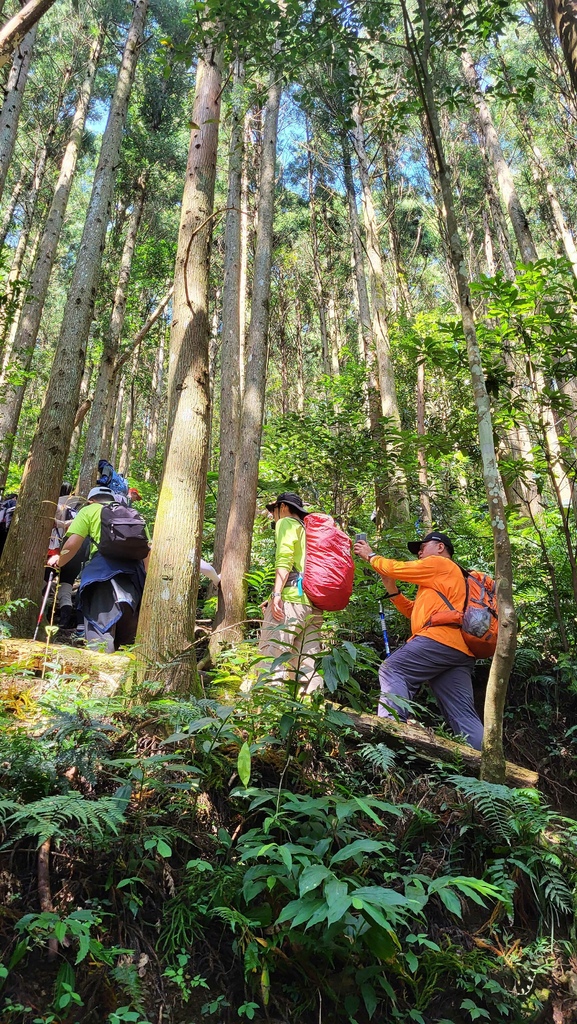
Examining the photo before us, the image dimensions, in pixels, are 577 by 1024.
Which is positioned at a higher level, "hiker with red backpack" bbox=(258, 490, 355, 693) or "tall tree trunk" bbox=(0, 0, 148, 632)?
"tall tree trunk" bbox=(0, 0, 148, 632)

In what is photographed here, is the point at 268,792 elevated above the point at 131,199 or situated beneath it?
situated beneath

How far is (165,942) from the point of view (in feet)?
8.02

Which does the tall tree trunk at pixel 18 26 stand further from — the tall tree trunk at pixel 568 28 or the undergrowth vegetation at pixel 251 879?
the undergrowth vegetation at pixel 251 879

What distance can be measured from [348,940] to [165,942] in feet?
2.46

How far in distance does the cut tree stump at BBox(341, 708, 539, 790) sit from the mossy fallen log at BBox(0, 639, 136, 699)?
151cm

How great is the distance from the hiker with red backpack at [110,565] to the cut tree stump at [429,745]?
82.1 inches

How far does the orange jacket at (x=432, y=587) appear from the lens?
177 inches

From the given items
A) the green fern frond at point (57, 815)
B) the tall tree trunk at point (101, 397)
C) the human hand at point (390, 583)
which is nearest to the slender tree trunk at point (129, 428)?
the tall tree trunk at point (101, 397)

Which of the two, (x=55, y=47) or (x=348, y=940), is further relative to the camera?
(x=55, y=47)

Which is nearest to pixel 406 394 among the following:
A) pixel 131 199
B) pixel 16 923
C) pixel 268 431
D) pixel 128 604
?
pixel 268 431

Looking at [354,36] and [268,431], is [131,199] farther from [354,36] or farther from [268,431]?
[354,36]

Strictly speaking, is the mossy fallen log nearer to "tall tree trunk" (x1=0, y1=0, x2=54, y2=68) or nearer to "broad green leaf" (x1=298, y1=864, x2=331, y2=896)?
"broad green leaf" (x1=298, y1=864, x2=331, y2=896)

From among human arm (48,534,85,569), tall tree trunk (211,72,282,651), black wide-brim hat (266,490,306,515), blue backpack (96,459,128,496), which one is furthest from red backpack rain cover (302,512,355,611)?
blue backpack (96,459,128,496)

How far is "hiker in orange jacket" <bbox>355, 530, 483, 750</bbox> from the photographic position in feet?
14.6
